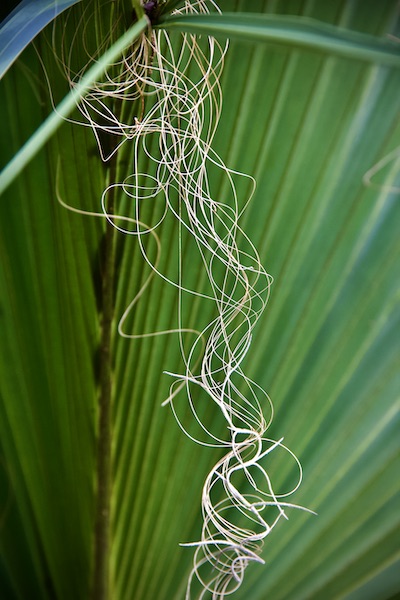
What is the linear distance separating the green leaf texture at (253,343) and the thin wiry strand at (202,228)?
0.01 metres

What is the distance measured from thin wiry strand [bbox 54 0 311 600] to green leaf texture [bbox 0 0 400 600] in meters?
0.01

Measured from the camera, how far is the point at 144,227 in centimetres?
50

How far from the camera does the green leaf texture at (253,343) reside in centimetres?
43

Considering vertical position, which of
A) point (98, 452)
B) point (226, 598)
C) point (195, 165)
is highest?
point (195, 165)

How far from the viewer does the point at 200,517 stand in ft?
1.86

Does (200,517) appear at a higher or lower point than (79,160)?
lower

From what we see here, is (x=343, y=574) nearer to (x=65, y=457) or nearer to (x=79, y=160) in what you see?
(x=65, y=457)

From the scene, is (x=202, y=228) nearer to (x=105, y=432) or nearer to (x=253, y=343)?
(x=253, y=343)

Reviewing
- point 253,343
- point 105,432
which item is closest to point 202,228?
point 253,343

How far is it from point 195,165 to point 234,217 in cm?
5

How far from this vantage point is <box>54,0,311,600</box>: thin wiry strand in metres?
0.46

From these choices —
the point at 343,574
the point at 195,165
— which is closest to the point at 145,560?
the point at 343,574

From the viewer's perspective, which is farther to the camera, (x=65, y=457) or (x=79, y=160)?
(x=65, y=457)

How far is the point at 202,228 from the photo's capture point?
0.49 metres
